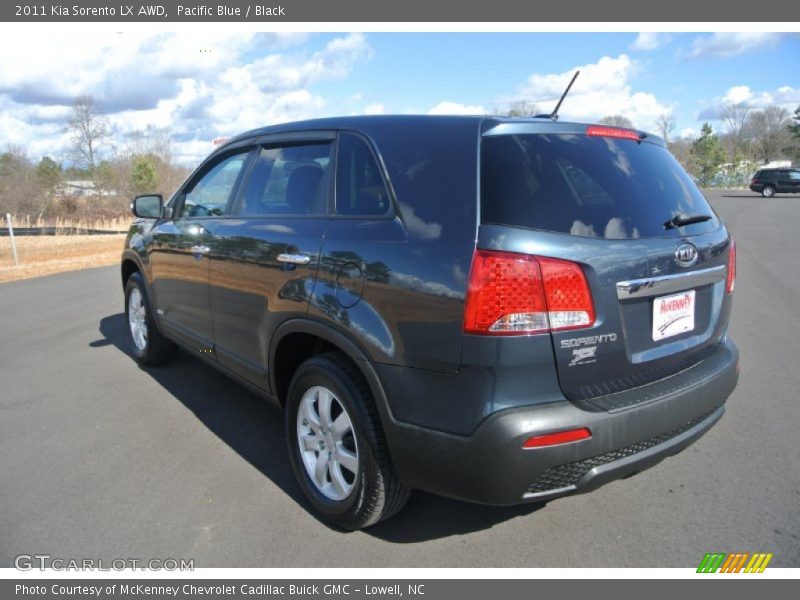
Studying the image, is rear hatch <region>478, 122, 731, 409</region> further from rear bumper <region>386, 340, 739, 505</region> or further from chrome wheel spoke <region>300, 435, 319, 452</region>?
chrome wheel spoke <region>300, 435, 319, 452</region>

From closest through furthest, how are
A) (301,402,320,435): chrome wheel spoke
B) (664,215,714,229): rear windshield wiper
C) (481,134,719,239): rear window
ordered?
(481,134,719,239): rear window < (664,215,714,229): rear windshield wiper < (301,402,320,435): chrome wheel spoke

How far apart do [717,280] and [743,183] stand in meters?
65.7

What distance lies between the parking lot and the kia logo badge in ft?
4.11

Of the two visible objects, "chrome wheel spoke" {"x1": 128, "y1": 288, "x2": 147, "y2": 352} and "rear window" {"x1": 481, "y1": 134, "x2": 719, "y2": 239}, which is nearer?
"rear window" {"x1": 481, "y1": 134, "x2": 719, "y2": 239}

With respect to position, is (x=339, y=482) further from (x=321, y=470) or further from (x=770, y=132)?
(x=770, y=132)

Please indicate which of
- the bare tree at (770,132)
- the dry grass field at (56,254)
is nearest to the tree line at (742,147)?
the bare tree at (770,132)

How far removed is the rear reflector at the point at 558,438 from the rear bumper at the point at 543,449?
17mm

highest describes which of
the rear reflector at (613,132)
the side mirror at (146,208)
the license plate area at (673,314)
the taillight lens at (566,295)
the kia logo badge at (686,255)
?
the rear reflector at (613,132)

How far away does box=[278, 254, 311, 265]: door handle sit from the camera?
2912 mm

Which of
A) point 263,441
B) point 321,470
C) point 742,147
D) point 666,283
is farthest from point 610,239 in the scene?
point 742,147

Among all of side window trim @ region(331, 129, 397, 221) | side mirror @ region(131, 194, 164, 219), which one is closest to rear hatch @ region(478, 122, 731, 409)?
side window trim @ region(331, 129, 397, 221)

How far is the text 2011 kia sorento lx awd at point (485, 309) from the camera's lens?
2178 mm

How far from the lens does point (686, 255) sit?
2.61 metres

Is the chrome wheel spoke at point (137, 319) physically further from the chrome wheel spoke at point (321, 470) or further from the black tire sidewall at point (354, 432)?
the chrome wheel spoke at point (321, 470)
